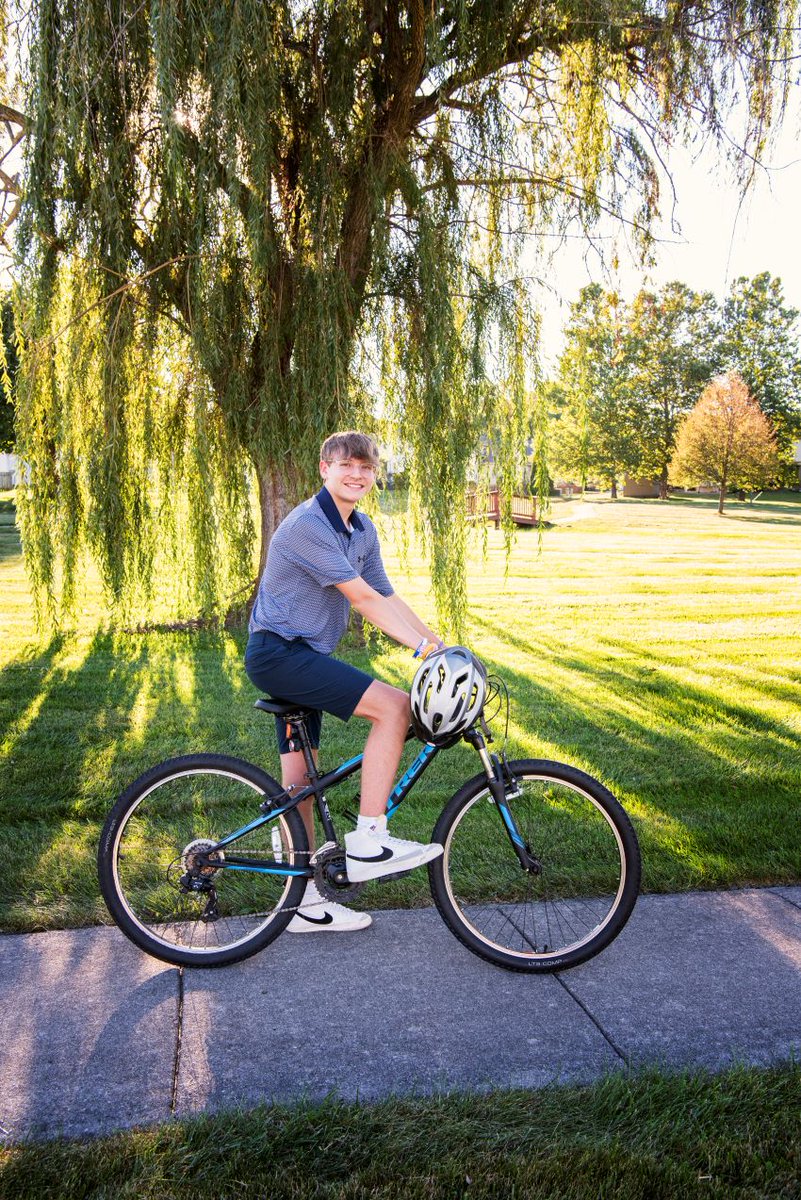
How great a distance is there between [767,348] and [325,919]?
179 feet

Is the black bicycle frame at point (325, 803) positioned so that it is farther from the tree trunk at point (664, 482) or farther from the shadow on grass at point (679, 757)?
the tree trunk at point (664, 482)

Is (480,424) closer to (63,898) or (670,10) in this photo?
(670,10)

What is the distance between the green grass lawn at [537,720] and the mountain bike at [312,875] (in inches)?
14.7

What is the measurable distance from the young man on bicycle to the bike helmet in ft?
0.23

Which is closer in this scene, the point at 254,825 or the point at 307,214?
the point at 254,825

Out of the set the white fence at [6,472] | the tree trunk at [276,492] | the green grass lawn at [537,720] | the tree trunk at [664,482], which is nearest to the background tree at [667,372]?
the tree trunk at [664,482]

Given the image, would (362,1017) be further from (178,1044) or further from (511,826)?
(511,826)

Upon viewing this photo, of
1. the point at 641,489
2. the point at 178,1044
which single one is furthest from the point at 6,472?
the point at 178,1044

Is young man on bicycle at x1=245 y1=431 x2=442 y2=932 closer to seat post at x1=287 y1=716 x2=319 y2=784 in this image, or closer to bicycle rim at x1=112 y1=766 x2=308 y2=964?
seat post at x1=287 y1=716 x2=319 y2=784

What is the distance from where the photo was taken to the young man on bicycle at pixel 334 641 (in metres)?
3.24

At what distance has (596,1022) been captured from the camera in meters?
2.99

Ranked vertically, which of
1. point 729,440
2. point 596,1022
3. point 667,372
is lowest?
point 596,1022

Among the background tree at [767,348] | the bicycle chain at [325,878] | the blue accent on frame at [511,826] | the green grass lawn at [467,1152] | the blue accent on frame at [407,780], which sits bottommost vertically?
the green grass lawn at [467,1152]

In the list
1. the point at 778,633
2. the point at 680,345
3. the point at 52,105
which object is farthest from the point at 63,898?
the point at 680,345
